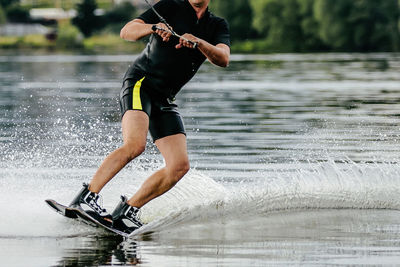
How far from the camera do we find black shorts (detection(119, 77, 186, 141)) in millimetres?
7848

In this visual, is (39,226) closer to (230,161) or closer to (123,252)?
(123,252)

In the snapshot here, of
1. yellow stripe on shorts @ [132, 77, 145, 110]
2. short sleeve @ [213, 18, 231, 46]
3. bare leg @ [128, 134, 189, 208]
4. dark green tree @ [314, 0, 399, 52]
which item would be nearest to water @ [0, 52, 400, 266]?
bare leg @ [128, 134, 189, 208]

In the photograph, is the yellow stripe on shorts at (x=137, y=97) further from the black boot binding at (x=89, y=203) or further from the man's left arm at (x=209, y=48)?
the black boot binding at (x=89, y=203)

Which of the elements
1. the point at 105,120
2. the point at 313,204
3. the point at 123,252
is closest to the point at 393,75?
the point at 105,120

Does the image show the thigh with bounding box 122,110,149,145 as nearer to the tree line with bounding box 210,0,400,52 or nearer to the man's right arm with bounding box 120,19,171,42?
the man's right arm with bounding box 120,19,171,42

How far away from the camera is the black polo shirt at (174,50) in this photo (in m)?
7.83

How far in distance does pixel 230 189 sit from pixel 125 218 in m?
2.41

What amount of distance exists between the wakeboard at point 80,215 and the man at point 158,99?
52 mm

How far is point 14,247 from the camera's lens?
727 centimetres

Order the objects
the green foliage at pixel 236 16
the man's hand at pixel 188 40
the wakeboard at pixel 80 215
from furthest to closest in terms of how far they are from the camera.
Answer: the green foliage at pixel 236 16 → the wakeboard at pixel 80 215 → the man's hand at pixel 188 40

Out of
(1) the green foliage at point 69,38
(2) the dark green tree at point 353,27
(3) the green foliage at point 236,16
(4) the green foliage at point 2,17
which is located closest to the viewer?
(2) the dark green tree at point 353,27

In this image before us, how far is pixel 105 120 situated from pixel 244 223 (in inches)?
430

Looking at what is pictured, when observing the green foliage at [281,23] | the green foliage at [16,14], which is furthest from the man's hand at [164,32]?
the green foliage at [16,14]

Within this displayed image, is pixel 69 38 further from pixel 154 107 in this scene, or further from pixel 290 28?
pixel 154 107
